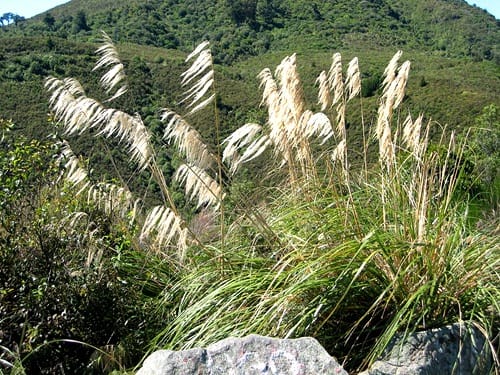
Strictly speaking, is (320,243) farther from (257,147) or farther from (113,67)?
(113,67)

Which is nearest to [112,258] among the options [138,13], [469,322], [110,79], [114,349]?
[114,349]

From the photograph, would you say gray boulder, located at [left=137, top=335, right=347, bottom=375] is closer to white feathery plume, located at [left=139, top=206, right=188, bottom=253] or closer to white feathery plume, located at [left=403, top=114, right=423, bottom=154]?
white feathery plume, located at [left=139, top=206, right=188, bottom=253]

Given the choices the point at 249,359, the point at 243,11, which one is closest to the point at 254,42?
the point at 243,11

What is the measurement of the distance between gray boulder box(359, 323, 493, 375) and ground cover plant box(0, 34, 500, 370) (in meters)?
0.07

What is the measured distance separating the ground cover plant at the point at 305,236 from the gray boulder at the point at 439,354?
7 cm

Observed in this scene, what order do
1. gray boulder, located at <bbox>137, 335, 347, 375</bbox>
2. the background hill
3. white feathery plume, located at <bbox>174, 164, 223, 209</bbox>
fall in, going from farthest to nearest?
the background hill < white feathery plume, located at <bbox>174, 164, 223, 209</bbox> < gray boulder, located at <bbox>137, 335, 347, 375</bbox>

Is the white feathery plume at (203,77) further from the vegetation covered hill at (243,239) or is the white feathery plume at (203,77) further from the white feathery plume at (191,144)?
the white feathery plume at (191,144)

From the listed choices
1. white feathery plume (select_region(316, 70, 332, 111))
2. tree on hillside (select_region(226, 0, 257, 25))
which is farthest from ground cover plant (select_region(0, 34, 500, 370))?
tree on hillside (select_region(226, 0, 257, 25))

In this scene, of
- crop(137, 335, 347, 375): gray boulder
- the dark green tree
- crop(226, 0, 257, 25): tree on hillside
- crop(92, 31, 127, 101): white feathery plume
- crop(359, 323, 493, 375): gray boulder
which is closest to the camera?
crop(137, 335, 347, 375): gray boulder

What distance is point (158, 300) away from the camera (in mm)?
4324

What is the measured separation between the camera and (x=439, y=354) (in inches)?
125

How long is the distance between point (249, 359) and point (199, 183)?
6.13 feet

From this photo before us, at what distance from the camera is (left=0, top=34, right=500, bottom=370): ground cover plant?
11.1ft

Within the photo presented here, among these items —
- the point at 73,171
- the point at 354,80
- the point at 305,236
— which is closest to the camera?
the point at 305,236
